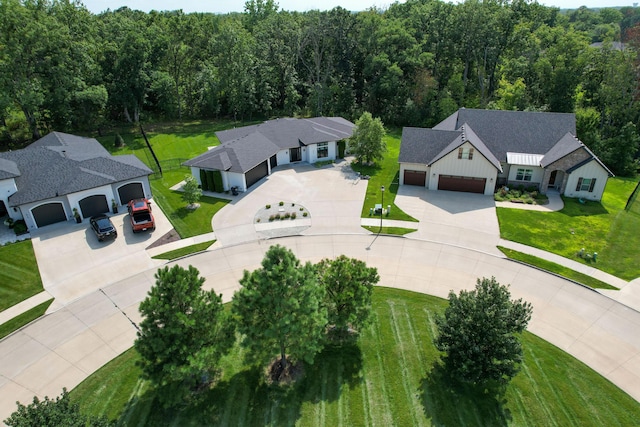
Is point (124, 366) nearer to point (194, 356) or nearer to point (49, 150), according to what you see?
point (194, 356)

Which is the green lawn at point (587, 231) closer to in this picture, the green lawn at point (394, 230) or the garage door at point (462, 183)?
the garage door at point (462, 183)

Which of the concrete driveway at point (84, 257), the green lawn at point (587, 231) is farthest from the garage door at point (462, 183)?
the concrete driveway at point (84, 257)

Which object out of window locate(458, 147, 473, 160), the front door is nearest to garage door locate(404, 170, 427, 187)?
window locate(458, 147, 473, 160)

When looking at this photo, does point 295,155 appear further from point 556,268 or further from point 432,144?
point 556,268

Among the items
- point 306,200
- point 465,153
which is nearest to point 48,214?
point 306,200

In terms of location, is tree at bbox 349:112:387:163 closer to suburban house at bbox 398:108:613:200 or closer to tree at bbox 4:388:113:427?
suburban house at bbox 398:108:613:200

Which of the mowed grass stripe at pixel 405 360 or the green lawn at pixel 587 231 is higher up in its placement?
the green lawn at pixel 587 231
